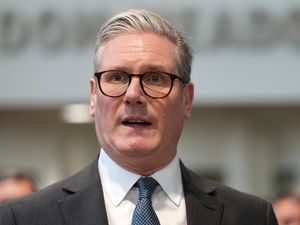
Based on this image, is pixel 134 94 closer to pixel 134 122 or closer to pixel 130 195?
pixel 134 122

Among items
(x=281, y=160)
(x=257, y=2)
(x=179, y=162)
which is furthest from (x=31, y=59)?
(x=179, y=162)

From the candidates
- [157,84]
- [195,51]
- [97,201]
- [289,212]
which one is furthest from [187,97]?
[195,51]

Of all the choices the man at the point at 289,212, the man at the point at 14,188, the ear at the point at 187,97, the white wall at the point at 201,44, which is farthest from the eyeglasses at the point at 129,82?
the white wall at the point at 201,44

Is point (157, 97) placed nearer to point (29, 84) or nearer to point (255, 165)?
point (29, 84)

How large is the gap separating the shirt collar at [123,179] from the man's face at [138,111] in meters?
0.02

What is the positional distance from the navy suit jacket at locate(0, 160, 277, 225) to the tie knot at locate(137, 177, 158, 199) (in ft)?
0.34

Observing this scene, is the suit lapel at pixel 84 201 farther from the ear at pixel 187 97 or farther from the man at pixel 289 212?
the man at pixel 289 212

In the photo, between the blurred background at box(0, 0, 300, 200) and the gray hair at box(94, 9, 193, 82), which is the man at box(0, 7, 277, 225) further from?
the blurred background at box(0, 0, 300, 200)

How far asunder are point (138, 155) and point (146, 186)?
0.33 ft

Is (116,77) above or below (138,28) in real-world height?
below

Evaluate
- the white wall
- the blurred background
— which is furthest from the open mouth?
the white wall

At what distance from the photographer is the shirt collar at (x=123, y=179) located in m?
2.05

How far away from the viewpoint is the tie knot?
6.65 ft

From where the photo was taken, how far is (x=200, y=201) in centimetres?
209
